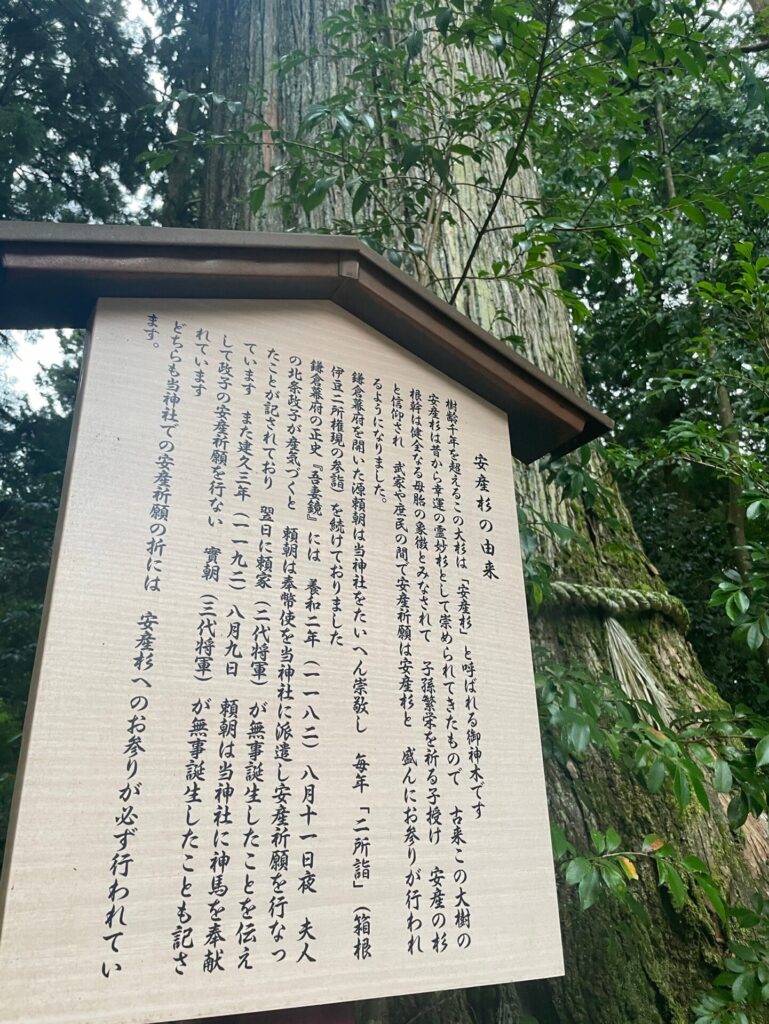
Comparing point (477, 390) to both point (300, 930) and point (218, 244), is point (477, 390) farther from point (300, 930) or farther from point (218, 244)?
point (300, 930)

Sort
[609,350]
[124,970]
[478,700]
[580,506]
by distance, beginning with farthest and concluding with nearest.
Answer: [609,350], [580,506], [478,700], [124,970]

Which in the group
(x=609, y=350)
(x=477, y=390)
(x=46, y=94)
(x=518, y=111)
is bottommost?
(x=477, y=390)

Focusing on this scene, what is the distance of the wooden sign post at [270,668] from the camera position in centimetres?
83

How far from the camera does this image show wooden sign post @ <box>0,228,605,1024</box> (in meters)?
0.83

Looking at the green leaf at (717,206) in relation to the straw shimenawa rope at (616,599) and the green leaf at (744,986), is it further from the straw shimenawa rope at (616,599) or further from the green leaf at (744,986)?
the green leaf at (744,986)

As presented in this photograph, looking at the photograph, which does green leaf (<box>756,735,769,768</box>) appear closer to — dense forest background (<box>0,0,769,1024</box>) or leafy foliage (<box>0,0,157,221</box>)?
dense forest background (<box>0,0,769,1024</box>)

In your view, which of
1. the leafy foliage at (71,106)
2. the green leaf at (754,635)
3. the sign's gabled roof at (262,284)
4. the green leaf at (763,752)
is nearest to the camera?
the sign's gabled roof at (262,284)

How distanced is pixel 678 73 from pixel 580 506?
1.25 meters

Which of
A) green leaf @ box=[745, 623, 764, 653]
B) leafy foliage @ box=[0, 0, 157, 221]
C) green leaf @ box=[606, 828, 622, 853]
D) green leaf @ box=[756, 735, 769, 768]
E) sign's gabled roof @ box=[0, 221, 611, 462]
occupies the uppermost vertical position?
leafy foliage @ box=[0, 0, 157, 221]

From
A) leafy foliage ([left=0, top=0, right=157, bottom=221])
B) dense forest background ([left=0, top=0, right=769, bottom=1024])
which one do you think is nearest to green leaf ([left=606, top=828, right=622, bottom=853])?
dense forest background ([left=0, top=0, right=769, bottom=1024])

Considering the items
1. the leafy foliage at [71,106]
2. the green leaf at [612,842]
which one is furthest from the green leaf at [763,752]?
the leafy foliage at [71,106]

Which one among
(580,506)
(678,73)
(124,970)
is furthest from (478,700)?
(678,73)

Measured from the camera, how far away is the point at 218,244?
114cm

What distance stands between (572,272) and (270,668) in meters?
4.71
